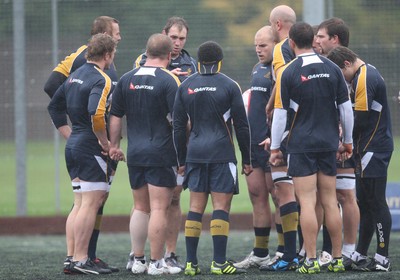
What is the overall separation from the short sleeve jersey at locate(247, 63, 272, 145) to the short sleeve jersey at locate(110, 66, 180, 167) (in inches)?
36.0

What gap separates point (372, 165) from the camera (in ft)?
29.0

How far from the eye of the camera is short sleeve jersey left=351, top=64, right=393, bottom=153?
8781 mm

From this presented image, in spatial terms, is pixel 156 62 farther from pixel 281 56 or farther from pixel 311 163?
pixel 311 163

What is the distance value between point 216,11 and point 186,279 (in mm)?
7328

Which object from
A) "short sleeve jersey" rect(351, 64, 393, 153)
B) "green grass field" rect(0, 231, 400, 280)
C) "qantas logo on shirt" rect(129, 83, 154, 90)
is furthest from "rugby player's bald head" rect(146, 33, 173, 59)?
"green grass field" rect(0, 231, 400, 280)

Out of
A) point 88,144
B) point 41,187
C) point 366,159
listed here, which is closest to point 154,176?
point 88,144

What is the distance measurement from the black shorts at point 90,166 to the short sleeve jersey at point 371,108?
2292 millimetres

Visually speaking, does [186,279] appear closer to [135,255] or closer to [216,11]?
[135,255]

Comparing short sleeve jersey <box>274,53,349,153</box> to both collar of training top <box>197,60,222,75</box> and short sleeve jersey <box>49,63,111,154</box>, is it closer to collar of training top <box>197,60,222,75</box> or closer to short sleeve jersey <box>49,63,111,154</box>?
collar of training top <box>197,60,222,75</box>

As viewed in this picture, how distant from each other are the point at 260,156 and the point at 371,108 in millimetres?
1176

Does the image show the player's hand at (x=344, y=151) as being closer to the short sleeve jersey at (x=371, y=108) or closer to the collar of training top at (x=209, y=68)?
the short sleeve jersey at (x=371, y=108)

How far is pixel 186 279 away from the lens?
8.19 meters

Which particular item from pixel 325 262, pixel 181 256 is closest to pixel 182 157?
pixel 325 262

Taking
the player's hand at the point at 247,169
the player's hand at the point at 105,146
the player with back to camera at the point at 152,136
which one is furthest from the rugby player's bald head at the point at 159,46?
the player's hand at the point at 247,169
